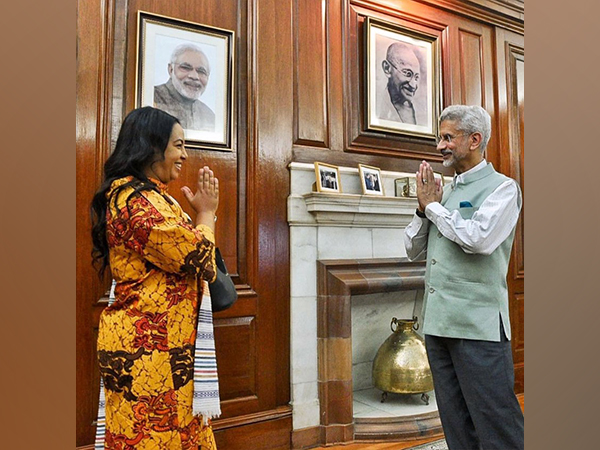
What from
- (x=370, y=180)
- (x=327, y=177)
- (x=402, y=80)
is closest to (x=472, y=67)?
(x=402, y=80)

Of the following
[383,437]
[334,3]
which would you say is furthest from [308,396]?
[334,3]

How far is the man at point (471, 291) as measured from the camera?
5.63ft

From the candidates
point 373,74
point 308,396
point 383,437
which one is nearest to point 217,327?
point 308,396

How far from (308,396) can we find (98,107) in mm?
1896

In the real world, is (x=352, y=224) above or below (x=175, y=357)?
above

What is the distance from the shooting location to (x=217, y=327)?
2.56m

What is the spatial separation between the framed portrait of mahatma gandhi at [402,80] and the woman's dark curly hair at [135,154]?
6.21ft

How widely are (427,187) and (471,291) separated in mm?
446

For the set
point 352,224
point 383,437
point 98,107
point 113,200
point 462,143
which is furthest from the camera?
point 352,224

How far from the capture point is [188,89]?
258 centimetres

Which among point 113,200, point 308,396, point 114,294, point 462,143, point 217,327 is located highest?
point 462,143

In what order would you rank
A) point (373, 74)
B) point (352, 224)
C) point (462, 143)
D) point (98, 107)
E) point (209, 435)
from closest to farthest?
point (209, 435) → point (462, 143) → point (98, 107) → point (352, 224) → point (373, 74)

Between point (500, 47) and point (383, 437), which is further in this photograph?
point (500, 47)

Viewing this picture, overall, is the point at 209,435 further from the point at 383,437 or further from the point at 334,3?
the point at 334,3
